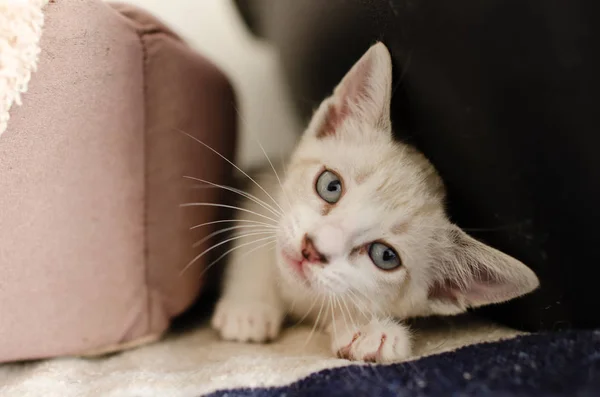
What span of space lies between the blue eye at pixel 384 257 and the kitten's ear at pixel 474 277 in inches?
3.4

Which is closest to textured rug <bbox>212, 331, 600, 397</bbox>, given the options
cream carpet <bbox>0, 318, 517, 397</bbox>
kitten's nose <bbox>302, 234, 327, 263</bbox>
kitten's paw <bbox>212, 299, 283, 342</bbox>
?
cream carpet <bbox>0, 318, 517, 397</bbox>

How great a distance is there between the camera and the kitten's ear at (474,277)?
2.40 ft

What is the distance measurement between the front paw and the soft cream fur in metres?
0.58

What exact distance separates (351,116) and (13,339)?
0.65 meters

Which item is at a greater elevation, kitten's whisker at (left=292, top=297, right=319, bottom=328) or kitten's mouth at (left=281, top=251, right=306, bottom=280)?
kitten's mouth at (left=281, top=251, right=306, bottom=280)

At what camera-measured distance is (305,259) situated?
77 centimetres

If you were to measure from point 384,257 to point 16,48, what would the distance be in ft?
1.97

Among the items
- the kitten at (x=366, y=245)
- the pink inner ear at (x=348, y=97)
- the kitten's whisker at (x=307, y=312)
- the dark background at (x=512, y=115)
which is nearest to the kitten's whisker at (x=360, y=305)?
the kitten at (x=366, y=245)

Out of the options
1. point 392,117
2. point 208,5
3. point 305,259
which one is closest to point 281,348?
point 305,259

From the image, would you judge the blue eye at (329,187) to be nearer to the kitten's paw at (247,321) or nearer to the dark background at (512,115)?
the dark background at (512,115)

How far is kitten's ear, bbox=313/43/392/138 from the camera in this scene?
790 mm

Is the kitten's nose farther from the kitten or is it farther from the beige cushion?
the beige cushion

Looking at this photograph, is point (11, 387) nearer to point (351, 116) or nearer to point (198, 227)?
point (198, 227)

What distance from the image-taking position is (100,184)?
0.76m
